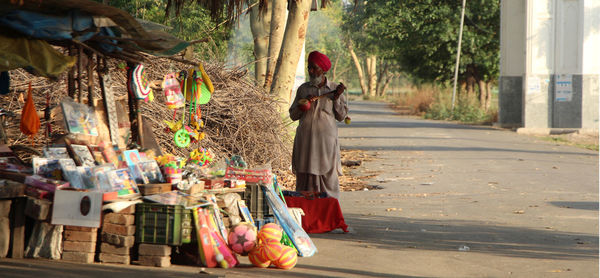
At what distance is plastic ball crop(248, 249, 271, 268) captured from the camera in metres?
6.36

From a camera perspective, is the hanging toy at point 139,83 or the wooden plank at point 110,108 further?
the hanging toy at point 139,83

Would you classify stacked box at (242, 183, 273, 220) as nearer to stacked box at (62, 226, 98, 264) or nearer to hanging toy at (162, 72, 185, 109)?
hanging toy at (162, 72, 185, 109)

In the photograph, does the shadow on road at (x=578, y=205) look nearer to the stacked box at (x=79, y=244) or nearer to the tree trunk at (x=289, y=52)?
the tree trunk at (x=289, y=52)

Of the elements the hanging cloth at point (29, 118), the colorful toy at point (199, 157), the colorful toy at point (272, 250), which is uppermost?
the hanging cloth at point (29, 118)

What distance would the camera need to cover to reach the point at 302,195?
8547 mm

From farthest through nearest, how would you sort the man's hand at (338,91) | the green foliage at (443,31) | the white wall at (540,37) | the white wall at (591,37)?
the green foliage at (443,31), the white wall at (540,37), the white wall at (591,37), the man's hand at (338,91)

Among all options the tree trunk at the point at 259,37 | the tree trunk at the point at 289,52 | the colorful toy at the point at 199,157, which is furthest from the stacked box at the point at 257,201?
the tree trunk at the point at 259,37

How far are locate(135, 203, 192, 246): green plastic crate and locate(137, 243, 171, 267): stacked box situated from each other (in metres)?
0.04

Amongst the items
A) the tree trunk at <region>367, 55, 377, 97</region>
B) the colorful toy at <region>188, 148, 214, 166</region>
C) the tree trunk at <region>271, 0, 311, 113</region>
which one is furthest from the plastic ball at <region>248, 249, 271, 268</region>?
the tree trunk at <region>367, 55, 377, 97</region>

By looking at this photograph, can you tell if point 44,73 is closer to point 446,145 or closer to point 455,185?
point 455,185

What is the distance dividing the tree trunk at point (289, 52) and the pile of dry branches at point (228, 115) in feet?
1.77

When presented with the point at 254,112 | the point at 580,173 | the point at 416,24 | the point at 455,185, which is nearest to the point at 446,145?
the point at 580,173

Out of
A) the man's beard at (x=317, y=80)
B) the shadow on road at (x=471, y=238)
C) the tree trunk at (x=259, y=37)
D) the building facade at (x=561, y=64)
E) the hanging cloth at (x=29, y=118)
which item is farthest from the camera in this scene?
the building facade at (x=561, y=64)

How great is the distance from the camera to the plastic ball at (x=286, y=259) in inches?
249
